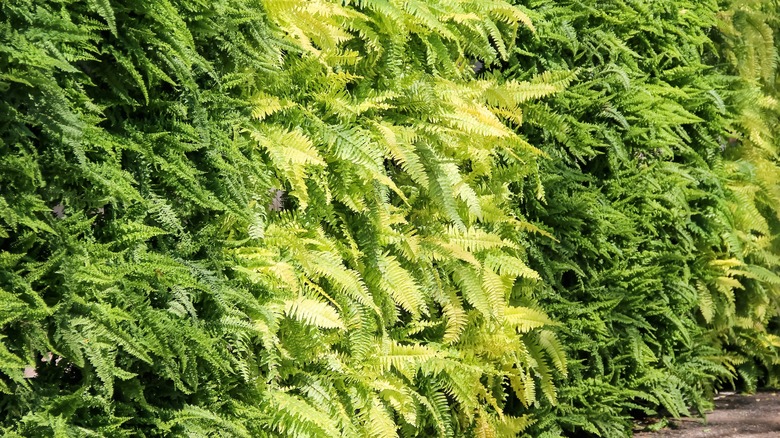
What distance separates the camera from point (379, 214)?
4.04 metres

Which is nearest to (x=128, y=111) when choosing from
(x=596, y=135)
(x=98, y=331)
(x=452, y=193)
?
(x=98, y=331)

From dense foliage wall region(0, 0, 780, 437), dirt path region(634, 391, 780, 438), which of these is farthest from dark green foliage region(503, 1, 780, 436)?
dirt path region(634, 391, 780, 438)

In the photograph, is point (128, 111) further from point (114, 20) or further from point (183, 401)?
point (183, 401)

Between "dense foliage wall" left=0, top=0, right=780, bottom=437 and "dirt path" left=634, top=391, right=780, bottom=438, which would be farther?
"dirt path" left=634, top=391, right=780, bottom=438

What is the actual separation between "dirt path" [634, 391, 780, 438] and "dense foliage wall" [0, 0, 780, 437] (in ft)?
0.54

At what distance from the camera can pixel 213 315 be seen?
10.1 feet

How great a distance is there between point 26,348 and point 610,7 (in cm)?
449

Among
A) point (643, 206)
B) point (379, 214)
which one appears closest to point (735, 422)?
point (643, 206)

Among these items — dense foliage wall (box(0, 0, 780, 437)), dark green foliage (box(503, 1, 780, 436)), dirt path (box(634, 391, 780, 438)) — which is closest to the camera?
dense foliage wall (box(0, 0, 780, 437))

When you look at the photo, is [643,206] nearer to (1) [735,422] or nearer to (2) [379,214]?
(1) [735,422]

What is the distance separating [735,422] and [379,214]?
3.73 meters

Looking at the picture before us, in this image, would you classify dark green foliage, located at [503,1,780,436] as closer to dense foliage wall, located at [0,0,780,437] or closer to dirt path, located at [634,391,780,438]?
dense foliage wall, located at [0,0,780,437]

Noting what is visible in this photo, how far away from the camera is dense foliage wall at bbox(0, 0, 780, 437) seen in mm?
2602

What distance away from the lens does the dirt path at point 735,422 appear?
20.2 feet
